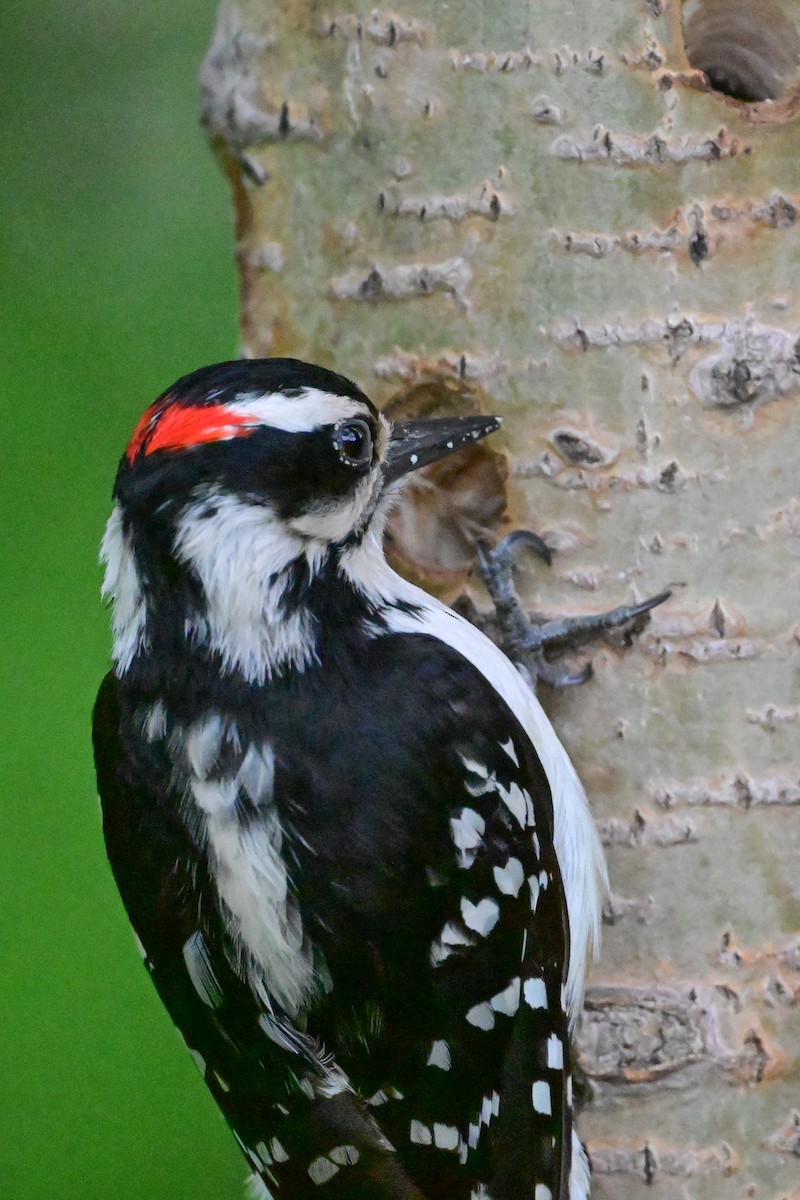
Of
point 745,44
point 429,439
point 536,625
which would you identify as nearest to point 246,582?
point 429,439

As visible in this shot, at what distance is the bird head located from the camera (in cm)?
176

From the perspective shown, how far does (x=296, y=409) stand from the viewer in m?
1.77

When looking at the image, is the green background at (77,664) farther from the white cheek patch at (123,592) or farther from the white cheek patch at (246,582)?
the white cheek patch at (246,582)

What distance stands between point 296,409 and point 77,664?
1233 mm

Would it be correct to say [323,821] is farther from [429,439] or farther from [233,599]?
[429,439]

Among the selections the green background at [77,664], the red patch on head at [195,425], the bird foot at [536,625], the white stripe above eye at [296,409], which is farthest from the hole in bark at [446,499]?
the green background at [77,664]

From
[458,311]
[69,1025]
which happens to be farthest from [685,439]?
[69,1025]

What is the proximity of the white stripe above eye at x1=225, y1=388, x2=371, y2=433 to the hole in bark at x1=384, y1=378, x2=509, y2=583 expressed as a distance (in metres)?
0.23

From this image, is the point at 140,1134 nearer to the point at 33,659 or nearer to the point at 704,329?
the point at 33,659

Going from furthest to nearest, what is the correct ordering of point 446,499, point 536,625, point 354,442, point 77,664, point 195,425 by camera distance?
point 77,664 → point 446,499 → point 536,625 → point 354,442 → point 195,425

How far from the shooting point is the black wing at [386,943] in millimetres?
1781

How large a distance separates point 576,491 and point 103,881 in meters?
1.37

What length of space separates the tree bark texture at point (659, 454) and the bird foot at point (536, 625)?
0.03 m

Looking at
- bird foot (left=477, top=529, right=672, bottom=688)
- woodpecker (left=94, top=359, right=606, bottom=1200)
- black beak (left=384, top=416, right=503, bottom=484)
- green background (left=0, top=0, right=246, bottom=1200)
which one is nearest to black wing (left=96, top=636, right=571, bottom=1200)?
woodpecker (left=94, top=359, right=606, bottom=1200)
